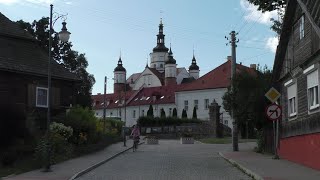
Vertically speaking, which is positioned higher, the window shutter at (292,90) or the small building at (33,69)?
the small building at (33,69)

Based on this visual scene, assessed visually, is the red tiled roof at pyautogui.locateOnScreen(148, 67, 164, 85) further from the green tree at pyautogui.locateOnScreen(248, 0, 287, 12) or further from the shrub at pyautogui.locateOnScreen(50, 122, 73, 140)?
the shrub at pyautogui.locateOnScreen(50, 122, 73, 140)

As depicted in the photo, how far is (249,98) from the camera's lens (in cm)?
2928

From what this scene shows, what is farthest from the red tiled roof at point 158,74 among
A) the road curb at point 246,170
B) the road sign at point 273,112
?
the road sign at point 273,112

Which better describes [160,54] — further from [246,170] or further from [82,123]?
[246,170]

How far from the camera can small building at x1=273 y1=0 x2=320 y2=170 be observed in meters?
17.6

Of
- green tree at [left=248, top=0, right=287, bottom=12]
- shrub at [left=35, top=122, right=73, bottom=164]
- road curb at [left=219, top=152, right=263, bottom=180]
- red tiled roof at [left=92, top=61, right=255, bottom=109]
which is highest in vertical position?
red tiled roof at [left=92, top=61, right=255, bottom=109]

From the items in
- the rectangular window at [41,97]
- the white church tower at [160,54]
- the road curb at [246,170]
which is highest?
the white church tower at [160,54]

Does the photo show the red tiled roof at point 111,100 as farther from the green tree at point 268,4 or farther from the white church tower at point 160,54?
the green tree at point 268,4

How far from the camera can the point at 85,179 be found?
55.3 ft

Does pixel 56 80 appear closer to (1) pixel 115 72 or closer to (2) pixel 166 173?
(2) pixel 166 173

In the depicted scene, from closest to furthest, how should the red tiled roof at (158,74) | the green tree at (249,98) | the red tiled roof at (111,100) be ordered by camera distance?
1. the green tree at (249,98)
2. the red tiled roof at (111,100)
3. the red tiled roof at (158,74)

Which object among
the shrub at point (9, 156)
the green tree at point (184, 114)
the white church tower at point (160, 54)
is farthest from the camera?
the white church tower at point (160, 54)

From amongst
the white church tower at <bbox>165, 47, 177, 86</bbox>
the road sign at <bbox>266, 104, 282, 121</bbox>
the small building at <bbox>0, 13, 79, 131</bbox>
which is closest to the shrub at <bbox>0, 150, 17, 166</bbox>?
the road sign at <bbox>266, 104, 282, 121</bbox>

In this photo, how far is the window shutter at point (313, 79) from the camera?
17.6 metres
